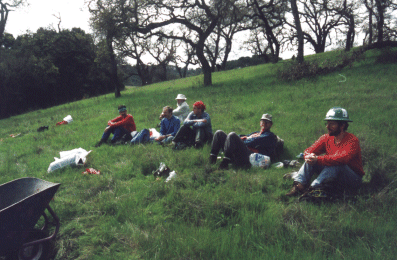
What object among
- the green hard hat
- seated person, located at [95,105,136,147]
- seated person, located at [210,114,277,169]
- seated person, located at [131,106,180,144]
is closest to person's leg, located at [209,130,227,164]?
seated person, located at [210,114,277,169]

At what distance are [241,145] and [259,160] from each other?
46 centimetres

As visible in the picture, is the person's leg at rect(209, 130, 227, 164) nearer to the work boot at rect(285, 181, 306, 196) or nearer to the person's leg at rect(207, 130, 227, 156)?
the person's leg at rect(207, 130, 227, 156)

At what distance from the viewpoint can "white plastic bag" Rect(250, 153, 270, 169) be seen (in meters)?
5.05

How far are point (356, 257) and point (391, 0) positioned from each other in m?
19.3

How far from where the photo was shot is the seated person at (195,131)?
6312 millimetres

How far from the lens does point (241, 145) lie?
5.16m

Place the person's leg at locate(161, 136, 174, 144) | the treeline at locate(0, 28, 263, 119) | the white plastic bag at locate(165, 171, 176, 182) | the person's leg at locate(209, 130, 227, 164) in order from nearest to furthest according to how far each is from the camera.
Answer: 1. the white plastic bag at locate(165, 171, 176, 182)
2. the person's leg at locate(209, 130, 227, 164)
3. the person's leg at locate(161, 136, 174, 144)
4. the treeline at locate(0, 28, 263, 119)

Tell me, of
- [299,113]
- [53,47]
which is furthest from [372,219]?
[53,47]

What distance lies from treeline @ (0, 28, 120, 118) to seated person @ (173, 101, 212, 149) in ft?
51.2

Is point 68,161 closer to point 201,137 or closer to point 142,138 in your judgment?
point 142,138

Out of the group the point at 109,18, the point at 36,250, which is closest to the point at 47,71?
the point at 109,18

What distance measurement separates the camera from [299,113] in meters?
8.09

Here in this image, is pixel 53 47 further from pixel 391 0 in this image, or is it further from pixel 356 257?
pixel 356 257

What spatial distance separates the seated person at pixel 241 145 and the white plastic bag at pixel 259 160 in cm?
12
